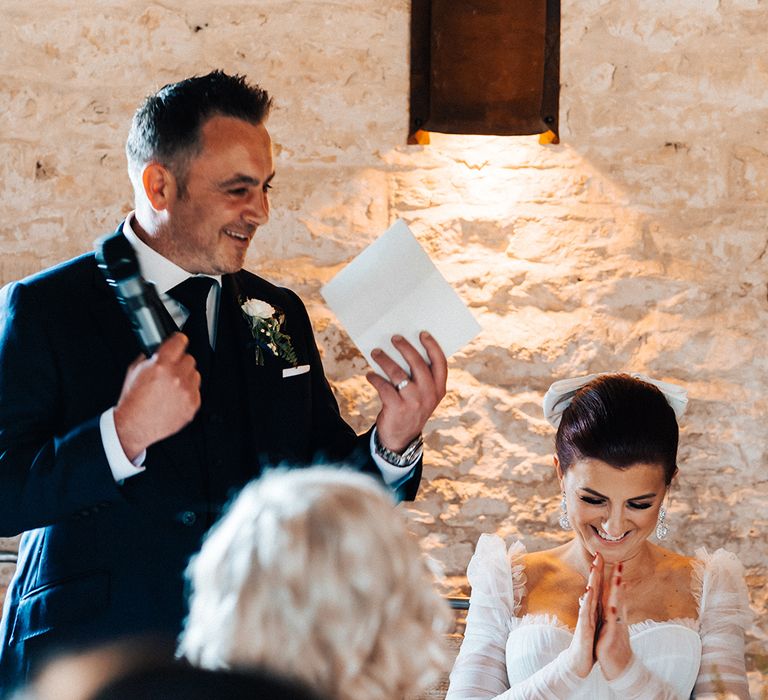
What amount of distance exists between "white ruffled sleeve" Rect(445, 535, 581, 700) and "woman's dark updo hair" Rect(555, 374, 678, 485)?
278 mm

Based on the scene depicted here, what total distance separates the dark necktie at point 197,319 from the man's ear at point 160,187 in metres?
0.16

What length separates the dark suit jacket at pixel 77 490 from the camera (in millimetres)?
1831

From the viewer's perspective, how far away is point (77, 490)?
182 cm

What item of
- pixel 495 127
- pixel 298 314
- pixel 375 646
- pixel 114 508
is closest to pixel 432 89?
pixel 495 127

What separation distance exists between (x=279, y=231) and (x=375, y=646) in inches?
89.3

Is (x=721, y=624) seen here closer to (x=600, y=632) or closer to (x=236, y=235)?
(x=600, y=632)

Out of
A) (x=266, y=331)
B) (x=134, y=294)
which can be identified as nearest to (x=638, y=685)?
(x=266, y=331)

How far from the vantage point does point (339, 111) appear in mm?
3322

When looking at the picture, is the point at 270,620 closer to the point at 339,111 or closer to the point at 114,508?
the point at 114,508

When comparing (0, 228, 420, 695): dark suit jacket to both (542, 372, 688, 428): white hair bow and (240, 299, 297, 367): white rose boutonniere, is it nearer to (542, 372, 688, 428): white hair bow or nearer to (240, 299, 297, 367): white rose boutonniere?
(240, 299, 297, 367): white rose boutonniere

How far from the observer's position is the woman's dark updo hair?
2543mm

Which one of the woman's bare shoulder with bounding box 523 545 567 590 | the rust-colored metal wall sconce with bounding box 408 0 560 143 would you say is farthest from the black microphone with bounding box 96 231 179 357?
the rust-colored metal wall sconce with bounding box 408 0 560 143

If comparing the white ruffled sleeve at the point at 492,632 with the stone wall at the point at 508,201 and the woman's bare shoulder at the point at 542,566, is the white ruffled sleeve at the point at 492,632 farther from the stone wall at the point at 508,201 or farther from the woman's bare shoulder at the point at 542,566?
the stone wall at the point at 508,201

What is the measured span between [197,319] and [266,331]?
0.48ft
